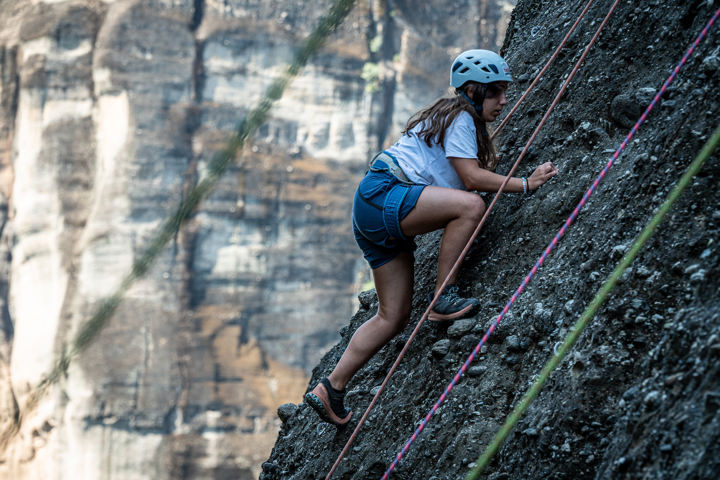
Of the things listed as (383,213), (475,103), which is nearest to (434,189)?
(383,213)

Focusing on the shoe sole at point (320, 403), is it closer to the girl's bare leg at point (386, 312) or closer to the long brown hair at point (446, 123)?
the girl's bare leg at point (386, 312)

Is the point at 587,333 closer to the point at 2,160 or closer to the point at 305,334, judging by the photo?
the point at 305,334

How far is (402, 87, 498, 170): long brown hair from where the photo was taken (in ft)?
10.3

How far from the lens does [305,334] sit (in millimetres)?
31531

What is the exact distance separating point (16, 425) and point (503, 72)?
30.6 metres

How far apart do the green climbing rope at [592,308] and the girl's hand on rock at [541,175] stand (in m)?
0.77

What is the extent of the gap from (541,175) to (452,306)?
69 cm

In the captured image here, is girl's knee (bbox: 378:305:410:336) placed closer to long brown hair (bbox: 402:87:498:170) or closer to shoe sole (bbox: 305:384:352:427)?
shoe sole (bbox: 305:384:352:427)

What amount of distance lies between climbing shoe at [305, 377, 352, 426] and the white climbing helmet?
147 centimetres

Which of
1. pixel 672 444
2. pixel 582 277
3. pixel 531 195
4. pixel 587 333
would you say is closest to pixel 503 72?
pixel 531 195

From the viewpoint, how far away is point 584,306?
8.70ft

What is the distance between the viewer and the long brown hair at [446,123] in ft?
10.3

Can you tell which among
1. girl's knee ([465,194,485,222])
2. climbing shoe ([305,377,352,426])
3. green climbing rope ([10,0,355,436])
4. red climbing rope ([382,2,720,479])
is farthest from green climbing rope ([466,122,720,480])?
green climbing rope ([10,0,355,436])

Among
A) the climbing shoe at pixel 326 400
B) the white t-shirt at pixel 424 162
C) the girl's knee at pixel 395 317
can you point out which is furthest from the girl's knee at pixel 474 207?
the climbing shoe at pixel 326 400
